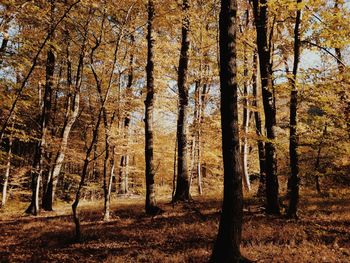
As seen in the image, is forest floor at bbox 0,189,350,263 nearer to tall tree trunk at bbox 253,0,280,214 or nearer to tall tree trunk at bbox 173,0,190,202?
tall tree trunk at bbox 253,0,280,214

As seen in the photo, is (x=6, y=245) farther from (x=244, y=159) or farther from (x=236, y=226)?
(x=244, y=159)

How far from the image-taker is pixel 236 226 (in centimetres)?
659

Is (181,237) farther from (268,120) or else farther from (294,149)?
(268,120)

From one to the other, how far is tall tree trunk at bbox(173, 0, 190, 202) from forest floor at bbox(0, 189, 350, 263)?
110 cm

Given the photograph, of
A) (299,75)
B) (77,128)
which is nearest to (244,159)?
(299,75)

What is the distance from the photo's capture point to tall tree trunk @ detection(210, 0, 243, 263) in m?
6.57

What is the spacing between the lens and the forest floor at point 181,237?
25.5 ft

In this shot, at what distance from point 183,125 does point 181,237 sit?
7709 mm

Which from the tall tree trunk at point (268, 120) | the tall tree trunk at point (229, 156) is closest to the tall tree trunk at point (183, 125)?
the tall tree trunk at point (268, 120)

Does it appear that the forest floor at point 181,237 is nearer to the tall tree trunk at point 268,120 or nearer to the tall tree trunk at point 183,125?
Answer: the tall tree trunk at point 268,120

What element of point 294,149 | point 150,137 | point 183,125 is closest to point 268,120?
point 294,149

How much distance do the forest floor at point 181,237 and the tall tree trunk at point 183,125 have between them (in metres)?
1.10

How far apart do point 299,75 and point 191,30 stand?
25.9 feet

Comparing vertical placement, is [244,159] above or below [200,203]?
Answer: above
